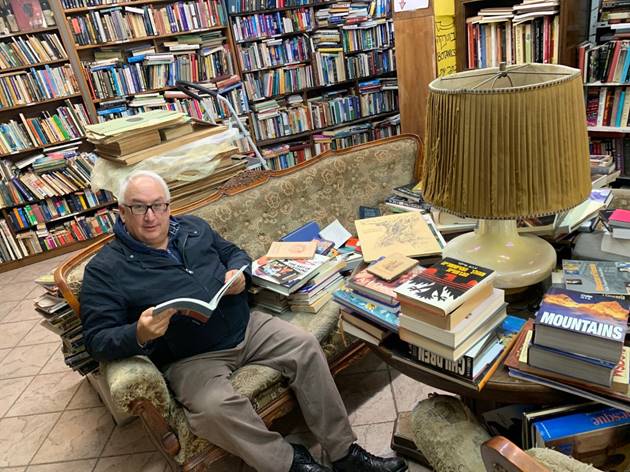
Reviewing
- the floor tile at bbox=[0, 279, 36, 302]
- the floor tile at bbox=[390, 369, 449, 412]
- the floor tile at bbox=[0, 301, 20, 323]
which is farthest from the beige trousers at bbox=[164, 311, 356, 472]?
the floor tile at bbox=[0, 279, 36, 302]

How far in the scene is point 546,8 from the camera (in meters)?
2.41

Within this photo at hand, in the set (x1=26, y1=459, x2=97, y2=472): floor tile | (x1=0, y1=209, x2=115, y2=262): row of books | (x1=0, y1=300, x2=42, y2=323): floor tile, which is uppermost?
(x1=0, y1=209, x2=115, y2=262): row of books

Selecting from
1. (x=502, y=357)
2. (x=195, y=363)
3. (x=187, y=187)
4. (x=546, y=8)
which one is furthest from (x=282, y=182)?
(x=546, y=8)

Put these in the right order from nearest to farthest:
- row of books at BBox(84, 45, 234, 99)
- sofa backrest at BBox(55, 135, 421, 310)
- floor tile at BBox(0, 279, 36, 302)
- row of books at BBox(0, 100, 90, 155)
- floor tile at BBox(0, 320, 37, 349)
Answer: sofa backrest at BBox(55, 135, 421, 310) < floor tile at BBox(0, 320, 37, 349) < floor tile at BBox(0, 279, 36, 302) < row of books at BBox(0, 100, 90, 155) < row of books at BBox(84, 45, 234, 99)

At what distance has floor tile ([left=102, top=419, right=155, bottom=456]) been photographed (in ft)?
6.55

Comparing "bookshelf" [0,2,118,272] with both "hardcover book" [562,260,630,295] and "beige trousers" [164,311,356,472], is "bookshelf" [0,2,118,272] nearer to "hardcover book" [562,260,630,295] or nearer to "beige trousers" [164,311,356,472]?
"beige trousers" [164,311,356,472]

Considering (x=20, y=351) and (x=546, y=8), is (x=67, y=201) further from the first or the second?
(x=546, y=8)

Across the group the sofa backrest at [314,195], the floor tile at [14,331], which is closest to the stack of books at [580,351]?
the sofa backrest at [314,195]

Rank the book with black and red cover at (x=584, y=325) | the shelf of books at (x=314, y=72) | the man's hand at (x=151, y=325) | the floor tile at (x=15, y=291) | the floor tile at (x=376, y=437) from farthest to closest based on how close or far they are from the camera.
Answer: the shelf of books at (x=314, y=72), the floor tile at (x=15, y=291), the floor tile at (x=376, y=437), the man's hand at (x=151, y=325), the book with black and red cover at (x=584, y=325)

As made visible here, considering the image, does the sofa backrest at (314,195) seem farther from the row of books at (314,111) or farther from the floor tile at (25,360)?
the row of books at (314,111)

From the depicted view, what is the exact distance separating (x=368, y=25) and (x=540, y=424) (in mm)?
4285

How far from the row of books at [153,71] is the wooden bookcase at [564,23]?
2.22 m

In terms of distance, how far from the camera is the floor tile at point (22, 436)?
2.04 meters

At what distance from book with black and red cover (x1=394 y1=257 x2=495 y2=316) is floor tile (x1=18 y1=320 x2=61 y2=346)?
2.53 m
